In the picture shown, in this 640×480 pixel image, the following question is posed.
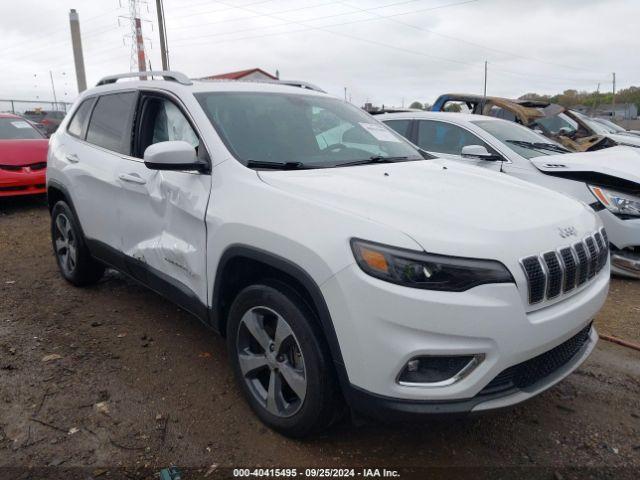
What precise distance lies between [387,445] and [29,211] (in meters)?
7.75

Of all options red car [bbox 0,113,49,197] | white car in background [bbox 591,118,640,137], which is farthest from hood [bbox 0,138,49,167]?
white car in background [bbox 591,118,640,137]

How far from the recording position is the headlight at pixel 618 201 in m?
4.73

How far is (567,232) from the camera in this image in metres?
2.30

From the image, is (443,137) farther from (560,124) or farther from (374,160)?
(560,124)

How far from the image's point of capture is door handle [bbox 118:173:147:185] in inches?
128

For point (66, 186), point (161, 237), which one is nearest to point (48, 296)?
point (66, 186)

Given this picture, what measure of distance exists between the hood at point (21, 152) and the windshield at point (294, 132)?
20.3 feet

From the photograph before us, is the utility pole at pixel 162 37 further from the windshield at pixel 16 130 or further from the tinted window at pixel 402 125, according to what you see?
the tinted window at pixel 402 125

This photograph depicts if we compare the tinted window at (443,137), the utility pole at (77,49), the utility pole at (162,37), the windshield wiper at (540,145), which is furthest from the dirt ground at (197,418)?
the utility pole at (162,37)

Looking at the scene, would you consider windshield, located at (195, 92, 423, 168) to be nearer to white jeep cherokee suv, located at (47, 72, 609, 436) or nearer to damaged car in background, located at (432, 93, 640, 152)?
white jeep cherokee suv, located at (47, 72, 609, 436)

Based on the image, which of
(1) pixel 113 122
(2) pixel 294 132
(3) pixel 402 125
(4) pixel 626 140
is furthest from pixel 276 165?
(4) pixel 626 140

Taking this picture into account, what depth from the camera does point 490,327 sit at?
192 centimetres

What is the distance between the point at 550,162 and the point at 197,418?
14.3 feet

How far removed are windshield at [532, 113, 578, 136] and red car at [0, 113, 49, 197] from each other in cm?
820
